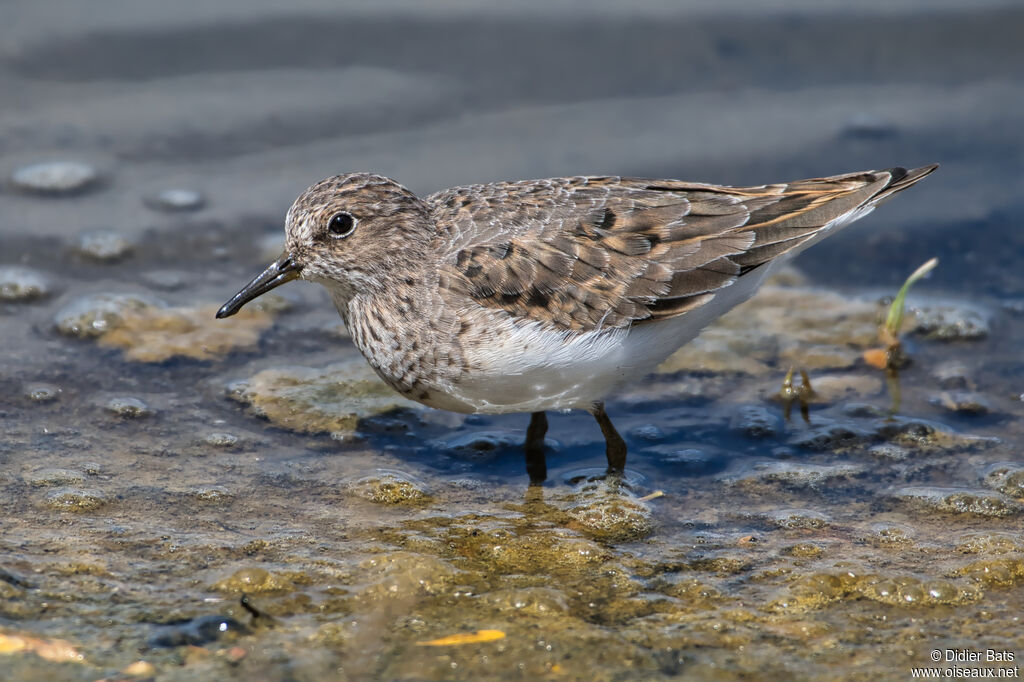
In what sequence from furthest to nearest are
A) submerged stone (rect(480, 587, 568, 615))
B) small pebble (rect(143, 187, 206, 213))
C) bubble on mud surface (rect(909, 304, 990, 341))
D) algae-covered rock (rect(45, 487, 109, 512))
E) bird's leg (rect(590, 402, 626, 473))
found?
1. small pebble (rect(143, 187, 206, 213))
2. bubble on mud surface (rect(909, 304, 990, 341))
3. bird's leg (rect(590, 402, 626, 473))
4. algae-covered rock (rect(45, 487, 109, 512))
5. submerged stone (rect(480, 587, 568, 615))

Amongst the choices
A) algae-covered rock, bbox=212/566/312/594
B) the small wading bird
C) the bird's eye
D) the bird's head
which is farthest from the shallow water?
the bird's eye

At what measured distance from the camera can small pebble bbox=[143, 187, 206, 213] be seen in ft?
27.1

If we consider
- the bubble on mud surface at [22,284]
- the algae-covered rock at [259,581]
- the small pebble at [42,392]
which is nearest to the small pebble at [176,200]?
the bubble on mud surface at [22,284]

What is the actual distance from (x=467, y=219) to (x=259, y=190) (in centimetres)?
330

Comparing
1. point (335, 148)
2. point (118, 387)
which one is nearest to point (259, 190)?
point (335, 148)

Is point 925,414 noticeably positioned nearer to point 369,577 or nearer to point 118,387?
point 369,577

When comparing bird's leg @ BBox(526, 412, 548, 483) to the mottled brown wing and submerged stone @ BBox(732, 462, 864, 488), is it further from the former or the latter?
submerged stone @ BBox(732, 462, 864, 488)

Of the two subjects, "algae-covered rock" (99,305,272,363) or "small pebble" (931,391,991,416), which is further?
"algae-covered rock" (99,305,272,363)

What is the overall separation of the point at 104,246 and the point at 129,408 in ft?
6.97

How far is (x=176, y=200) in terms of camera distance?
27.3 ft

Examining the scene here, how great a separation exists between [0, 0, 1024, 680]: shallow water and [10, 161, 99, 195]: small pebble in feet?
0.15

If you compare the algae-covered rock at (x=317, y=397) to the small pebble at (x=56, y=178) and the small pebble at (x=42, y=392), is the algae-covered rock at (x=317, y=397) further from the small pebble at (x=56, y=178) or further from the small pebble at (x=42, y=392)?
the small pebble at (x=56, y=178)

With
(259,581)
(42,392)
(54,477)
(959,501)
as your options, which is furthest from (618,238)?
(42,392)

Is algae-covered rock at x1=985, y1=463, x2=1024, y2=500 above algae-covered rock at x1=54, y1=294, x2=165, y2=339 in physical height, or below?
below
